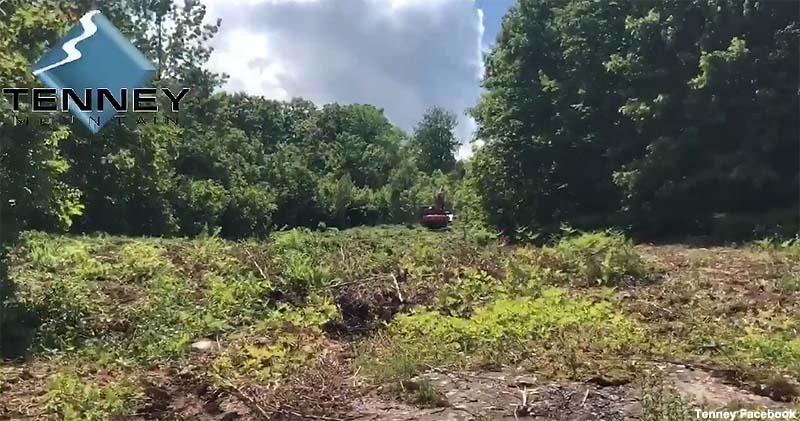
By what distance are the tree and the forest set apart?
95.7 ft

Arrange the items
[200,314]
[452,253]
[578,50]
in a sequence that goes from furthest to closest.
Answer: [578,50] < [452,253] < [200,314]

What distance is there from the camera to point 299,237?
1005 centimetres

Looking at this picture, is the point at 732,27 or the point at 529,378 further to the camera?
the point at 732,27

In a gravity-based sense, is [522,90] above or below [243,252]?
above

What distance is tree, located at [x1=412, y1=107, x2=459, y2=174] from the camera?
56.9 meters

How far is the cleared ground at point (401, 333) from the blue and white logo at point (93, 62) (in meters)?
2.16

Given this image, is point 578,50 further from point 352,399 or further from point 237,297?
point 352,399

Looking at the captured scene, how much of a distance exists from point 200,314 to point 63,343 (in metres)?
1.10

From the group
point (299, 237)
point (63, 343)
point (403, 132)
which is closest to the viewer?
point (63, 343)

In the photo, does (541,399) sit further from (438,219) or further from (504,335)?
(438,219)

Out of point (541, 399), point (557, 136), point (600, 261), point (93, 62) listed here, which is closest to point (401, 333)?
point (541, 399)

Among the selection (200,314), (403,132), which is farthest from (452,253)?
(403,132)

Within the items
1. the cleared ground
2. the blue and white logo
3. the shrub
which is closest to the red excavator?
the blue and white logo

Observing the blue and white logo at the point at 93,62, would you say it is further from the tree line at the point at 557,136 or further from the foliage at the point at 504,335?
the foliage at the point at 504,335
